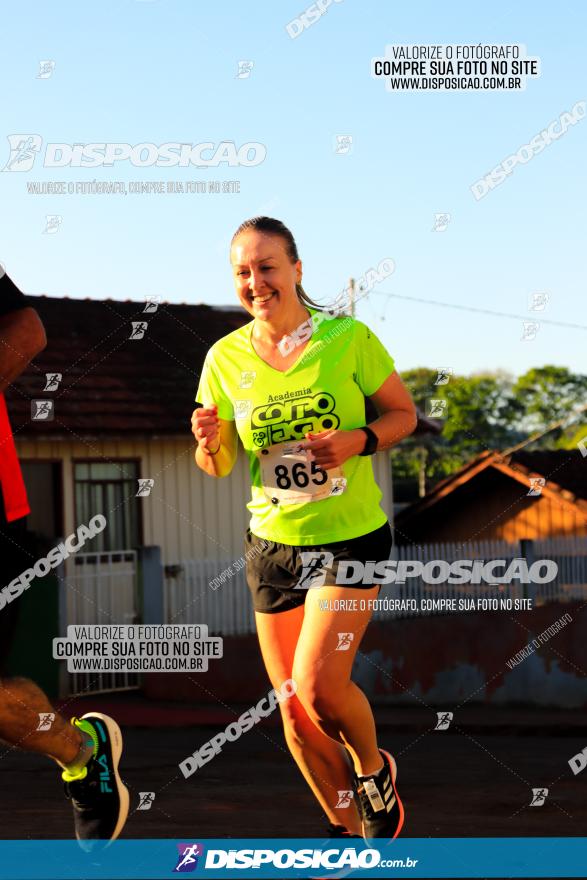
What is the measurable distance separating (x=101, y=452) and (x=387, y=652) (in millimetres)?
4974

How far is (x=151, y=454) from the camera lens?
17.2m

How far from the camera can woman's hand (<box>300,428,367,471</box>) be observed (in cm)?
477

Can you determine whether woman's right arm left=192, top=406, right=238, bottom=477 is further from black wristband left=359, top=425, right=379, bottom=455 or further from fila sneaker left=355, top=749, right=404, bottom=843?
fila sneaker left=355, top=749, right=404, bottom=843

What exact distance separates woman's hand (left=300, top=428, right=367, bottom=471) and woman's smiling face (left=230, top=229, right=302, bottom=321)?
1.86 feet

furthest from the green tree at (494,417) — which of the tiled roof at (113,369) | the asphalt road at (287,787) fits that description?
the asphalt road at (287,787)

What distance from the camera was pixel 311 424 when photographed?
502 cm

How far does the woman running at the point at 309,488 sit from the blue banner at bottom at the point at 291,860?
0.45ft

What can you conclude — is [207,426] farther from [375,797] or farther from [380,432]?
[375,797]

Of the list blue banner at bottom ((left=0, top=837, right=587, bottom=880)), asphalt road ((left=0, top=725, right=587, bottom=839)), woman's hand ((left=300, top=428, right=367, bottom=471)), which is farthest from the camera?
asphalt road ((left=0, top=725, right=587, bottom=839))

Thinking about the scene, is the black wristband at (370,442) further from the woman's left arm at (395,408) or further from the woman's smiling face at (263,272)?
the woman's smiling face at (263,272)

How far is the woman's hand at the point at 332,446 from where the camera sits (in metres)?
4.77

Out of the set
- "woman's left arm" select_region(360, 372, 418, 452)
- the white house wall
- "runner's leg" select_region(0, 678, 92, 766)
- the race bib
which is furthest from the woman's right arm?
the white house wall

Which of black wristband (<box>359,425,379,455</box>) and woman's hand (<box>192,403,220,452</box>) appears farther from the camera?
woman's hand (<box>192,403,220,452</box>)

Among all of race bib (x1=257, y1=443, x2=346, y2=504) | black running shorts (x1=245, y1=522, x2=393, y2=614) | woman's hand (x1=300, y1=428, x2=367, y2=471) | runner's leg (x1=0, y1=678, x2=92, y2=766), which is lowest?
runner's leg (x1=0, y1=678, x2=92, y2=766)
